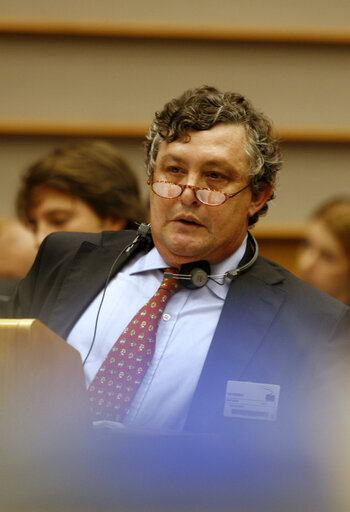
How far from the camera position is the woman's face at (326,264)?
2.20 metres

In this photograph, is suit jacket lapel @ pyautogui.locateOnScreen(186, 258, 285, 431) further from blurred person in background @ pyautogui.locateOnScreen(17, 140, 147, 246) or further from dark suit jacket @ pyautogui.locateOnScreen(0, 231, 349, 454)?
blurred person in background @ pyautogui.locateOnScreen(17, 140, 147, 246)

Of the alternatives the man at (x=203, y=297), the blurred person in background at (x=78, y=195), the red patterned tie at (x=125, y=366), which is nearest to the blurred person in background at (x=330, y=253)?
the blurred person in background at (x=78, y=195)

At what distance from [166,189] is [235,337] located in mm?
302

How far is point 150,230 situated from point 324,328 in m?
0.40

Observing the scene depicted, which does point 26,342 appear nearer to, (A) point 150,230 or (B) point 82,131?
(A) point 150,230

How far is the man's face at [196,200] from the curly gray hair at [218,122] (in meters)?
0.02

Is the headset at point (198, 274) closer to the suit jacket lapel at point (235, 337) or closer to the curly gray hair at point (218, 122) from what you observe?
the suit jacket lapel at point (235, 337)

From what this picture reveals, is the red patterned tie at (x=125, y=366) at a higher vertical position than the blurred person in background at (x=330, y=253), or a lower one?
lower

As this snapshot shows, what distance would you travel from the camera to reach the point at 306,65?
9.89 feet

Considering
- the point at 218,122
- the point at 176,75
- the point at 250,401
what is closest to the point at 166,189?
the point at 218,122

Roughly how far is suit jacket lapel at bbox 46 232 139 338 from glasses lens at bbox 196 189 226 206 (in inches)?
8.2

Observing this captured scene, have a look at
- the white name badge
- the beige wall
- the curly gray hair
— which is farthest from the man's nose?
the beige wall

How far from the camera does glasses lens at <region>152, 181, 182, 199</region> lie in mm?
1487

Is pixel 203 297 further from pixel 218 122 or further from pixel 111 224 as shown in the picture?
pixel 111 224
